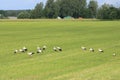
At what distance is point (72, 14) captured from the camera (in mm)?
166125

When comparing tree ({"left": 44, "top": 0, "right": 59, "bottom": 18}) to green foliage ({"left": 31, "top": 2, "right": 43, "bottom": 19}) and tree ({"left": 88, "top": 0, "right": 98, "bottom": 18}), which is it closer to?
green foliage ({"left": 31, "top": 2, "right": 43, "bottom": 19})

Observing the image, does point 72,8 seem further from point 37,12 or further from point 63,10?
point 37,12

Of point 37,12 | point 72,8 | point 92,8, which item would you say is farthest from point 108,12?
point 37,12

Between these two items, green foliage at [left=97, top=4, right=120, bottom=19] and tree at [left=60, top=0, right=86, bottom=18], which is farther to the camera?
tree at [left=60, top=0, right=86, bottom=18]

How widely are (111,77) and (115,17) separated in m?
124

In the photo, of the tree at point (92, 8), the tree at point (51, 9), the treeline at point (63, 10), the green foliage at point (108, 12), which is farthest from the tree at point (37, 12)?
the green foliage at point (108, 12)

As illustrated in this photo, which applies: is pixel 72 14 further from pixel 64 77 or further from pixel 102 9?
pixel 64 77

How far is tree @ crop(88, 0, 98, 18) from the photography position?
163750mm

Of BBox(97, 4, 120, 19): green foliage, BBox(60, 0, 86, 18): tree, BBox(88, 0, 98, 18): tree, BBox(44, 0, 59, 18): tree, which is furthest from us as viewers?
BBox(60, 0, 86, 18): tree

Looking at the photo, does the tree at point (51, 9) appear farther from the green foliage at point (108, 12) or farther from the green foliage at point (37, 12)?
the green foliage at point (108, 12)

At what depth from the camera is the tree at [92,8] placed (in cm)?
16375

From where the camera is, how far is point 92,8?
169 metres

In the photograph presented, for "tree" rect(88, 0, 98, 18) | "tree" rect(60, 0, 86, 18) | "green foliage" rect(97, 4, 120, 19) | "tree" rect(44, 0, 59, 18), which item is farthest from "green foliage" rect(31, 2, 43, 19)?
"green foliage" rect(97, 4, 120, 19)

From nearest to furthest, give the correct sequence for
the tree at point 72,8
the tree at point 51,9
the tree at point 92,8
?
the tree at point 51,9, the tree at point 92,8, the tree at point 72,8
